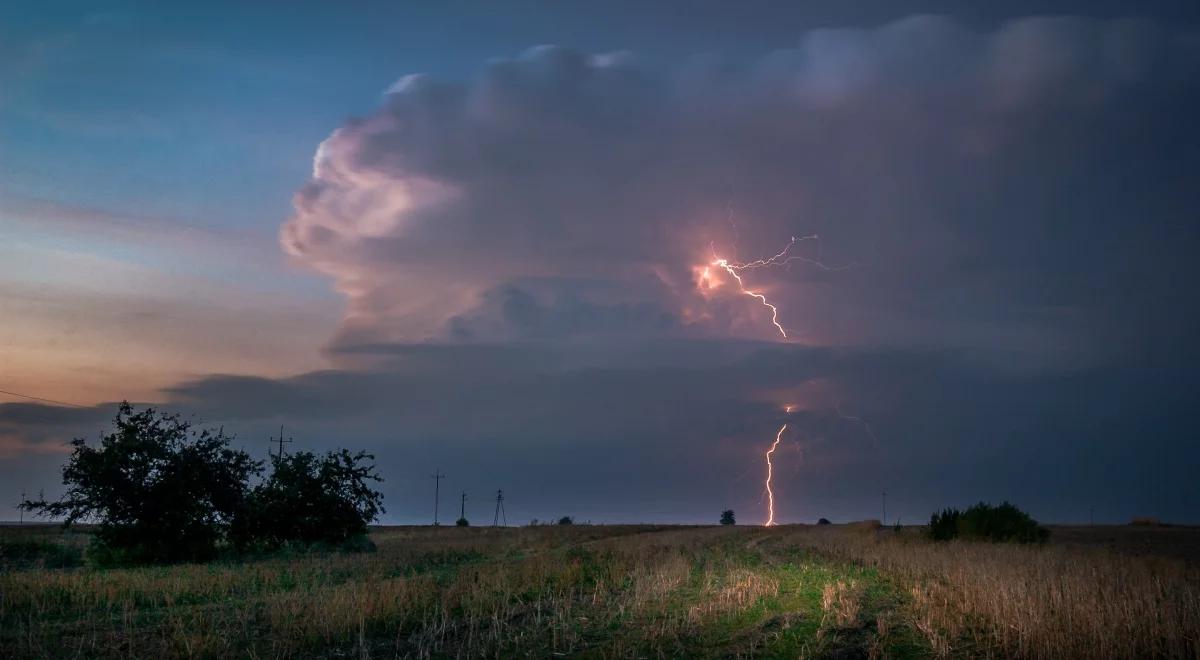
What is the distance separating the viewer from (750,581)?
2086 centimetres

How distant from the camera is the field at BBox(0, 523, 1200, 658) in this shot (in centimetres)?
1325

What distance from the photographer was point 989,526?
44781 mm

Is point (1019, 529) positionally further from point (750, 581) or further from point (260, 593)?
point (260, 593)

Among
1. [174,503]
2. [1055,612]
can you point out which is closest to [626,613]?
[1055,612]

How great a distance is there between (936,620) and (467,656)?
8.45 meters

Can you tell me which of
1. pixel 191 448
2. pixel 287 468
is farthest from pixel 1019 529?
pixel 191 448

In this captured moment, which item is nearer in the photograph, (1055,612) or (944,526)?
(1055,612)

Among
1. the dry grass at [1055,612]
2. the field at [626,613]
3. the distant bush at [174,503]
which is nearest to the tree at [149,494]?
the distant bush at [174,503]

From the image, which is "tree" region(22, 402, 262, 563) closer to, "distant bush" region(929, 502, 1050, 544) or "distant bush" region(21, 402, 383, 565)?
"distant bush" region(21, 402, 383, 565)

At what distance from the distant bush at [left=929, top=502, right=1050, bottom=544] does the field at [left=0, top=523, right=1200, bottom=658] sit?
62.1 ft

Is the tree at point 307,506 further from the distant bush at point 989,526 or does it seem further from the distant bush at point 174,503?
the distant bush at point 989,526

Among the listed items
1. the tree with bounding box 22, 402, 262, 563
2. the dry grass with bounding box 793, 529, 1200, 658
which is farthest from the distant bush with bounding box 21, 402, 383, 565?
the dry grass with bounding box 793, 529, 1200, 658

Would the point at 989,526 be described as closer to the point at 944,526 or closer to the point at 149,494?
the point at 944,526

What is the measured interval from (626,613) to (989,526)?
34660 millimetres
